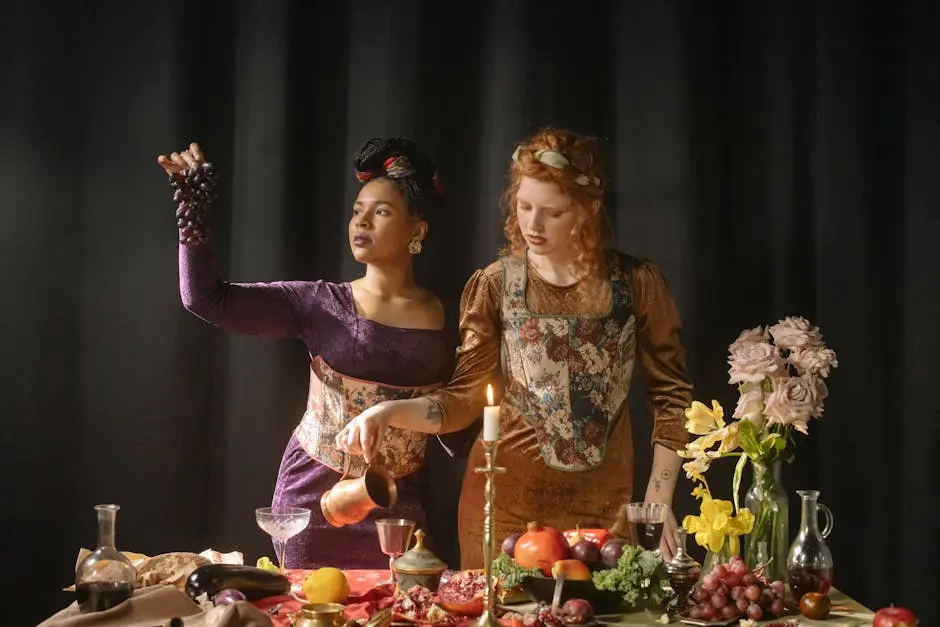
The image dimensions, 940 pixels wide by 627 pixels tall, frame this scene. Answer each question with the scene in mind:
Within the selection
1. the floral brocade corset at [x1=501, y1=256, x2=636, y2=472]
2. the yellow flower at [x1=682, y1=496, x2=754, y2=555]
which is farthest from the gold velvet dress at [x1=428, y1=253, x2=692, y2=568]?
the yellow flower at [x1=682, y1=496, x2=754, y2=555]

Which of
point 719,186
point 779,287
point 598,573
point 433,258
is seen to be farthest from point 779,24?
point 598,573

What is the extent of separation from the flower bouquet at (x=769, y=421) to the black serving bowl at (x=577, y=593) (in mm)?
251

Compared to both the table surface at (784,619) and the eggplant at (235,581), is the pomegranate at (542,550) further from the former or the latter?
the eggplant at (235,581)

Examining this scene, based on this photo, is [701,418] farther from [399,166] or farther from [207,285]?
[207,285]

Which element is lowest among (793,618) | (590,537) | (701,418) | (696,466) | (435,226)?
(793,618)

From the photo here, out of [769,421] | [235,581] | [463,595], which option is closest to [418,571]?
[463,595]

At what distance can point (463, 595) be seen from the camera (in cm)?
202

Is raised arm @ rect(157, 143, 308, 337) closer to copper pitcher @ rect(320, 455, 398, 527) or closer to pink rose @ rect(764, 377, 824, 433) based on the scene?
copper pitcher @ rect(320, 455, 398, 527)

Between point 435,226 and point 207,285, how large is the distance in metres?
0.63

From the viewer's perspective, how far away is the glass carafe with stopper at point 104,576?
1.93 m

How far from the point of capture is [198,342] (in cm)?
316

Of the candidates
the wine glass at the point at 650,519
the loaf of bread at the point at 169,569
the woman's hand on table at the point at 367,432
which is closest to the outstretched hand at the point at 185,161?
the woman's hand on table at the point at 367,432

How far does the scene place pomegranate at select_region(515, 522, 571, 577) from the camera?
2.11 metres

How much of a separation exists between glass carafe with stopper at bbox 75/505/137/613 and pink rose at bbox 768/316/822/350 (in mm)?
1386
